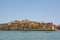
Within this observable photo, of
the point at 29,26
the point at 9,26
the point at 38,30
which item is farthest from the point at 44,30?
the point at 9,26

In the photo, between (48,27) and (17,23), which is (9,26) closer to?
(17,23)

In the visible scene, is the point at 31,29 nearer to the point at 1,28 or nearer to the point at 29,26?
the point at 29,26

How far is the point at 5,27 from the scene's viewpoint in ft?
212

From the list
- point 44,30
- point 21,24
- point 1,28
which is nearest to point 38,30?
point 44,30

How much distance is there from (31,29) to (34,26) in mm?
3100

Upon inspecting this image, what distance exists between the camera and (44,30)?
6444cm

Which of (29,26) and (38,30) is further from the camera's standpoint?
(38,30)

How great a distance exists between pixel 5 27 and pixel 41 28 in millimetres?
10752

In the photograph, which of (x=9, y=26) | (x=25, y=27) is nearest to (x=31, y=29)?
(x=25, y=27)

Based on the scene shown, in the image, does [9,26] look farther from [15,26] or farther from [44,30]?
[44,30]

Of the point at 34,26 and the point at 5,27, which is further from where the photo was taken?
the point at 5,27

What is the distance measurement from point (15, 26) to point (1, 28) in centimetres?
422
